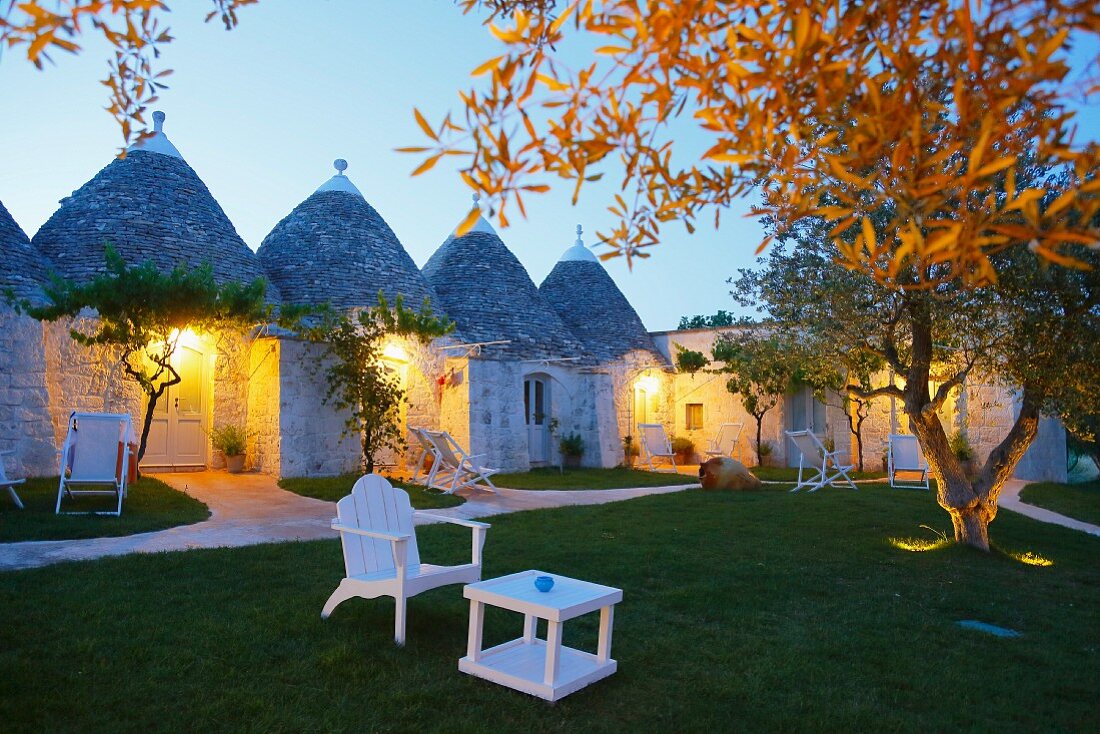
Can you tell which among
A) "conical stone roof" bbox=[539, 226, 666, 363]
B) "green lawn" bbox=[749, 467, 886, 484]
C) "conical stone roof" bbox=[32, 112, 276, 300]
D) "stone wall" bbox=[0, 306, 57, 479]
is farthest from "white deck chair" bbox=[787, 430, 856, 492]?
"stone wall" bbox=[0, 306, 57, 479]

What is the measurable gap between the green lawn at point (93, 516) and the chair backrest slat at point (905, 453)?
34.8ft

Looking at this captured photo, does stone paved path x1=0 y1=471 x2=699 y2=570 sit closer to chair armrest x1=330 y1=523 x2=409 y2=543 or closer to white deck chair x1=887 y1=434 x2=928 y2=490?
chair armrest x1=330 y1=523 x2=409 y2=543

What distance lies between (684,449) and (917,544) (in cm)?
1214

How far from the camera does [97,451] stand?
8594 millimetres

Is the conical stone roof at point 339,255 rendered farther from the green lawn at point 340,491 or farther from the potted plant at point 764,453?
the potted plant at point 764,453

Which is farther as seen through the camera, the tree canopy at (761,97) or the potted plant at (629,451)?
the potted plant at (629,451)

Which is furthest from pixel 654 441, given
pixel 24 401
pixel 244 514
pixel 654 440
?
pixel 24 401

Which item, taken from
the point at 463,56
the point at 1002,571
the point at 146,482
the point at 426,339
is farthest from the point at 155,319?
the point at 1002,571

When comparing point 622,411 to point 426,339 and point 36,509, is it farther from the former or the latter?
point 36,509

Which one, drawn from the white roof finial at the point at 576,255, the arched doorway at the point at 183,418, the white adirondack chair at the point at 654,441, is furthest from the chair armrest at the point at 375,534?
the white roof finial at the point at 576,255

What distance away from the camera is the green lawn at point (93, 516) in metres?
7.06

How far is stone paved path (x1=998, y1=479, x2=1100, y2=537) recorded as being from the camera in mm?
9400

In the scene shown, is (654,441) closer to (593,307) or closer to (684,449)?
(684,449)

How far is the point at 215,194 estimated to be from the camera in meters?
14.9
